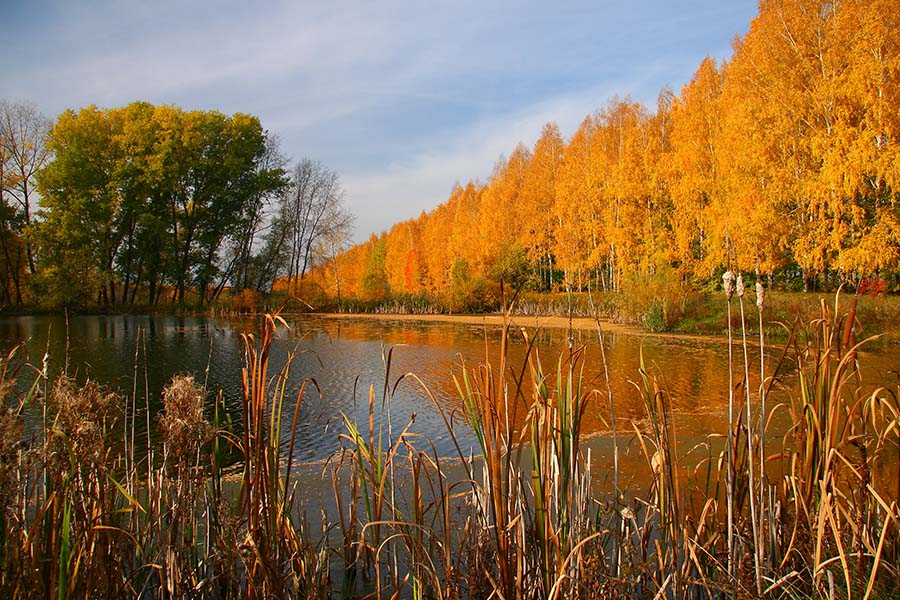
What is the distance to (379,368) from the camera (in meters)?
12.1

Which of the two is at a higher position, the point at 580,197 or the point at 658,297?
the point at 580,197

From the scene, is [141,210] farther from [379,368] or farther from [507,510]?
[507,510]

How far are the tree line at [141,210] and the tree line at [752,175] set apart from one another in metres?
15.1

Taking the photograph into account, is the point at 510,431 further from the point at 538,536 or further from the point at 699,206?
the point at 699,206

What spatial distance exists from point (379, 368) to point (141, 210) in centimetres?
2732

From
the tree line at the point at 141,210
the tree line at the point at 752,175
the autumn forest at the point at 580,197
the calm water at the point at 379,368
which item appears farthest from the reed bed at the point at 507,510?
the tree line at the point at 141,210

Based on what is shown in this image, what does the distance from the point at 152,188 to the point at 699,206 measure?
95.4 ft

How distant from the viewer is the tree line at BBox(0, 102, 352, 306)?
3086 centimetres

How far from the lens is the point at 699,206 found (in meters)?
24.3

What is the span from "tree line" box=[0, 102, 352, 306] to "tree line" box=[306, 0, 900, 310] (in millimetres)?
15063

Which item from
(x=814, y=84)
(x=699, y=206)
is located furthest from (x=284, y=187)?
(x=814, y=84)

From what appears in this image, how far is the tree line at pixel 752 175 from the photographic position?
16.7 m

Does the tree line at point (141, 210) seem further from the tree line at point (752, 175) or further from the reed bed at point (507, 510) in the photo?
the reed bed at point (507, 510)

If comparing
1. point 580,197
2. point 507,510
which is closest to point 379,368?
point 507,510
